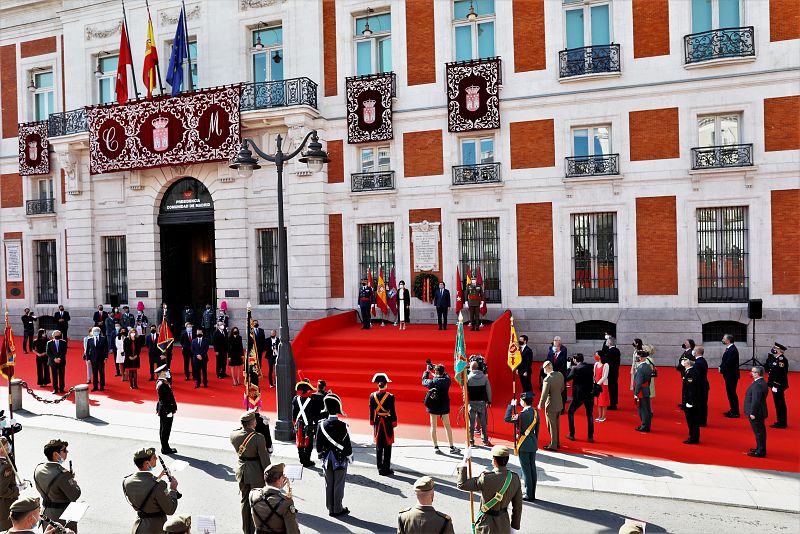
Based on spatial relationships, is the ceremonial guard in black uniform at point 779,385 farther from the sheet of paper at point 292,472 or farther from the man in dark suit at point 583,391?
the sheet of paper at point 292,472

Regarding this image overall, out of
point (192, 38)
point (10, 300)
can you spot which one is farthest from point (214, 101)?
point (10, 300)

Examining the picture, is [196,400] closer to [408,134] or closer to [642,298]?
[408,134]

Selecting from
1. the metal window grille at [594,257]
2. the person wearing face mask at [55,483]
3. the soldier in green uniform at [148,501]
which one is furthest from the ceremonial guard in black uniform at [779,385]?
the person wearing face mask at [55,483]

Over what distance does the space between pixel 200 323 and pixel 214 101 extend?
952 centimetres

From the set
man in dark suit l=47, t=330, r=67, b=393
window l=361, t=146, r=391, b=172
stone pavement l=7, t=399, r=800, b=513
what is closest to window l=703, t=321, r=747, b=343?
stone pavement l=7, t=399, r=800, b=513

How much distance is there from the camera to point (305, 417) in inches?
371

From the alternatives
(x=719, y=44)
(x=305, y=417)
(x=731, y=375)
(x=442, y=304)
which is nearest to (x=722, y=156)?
(x=719, y=44)

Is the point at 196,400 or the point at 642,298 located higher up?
the point at 642,298

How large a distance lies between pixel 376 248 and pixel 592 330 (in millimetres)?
8259

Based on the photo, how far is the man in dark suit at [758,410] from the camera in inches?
389

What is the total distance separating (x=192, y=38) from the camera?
2325cm

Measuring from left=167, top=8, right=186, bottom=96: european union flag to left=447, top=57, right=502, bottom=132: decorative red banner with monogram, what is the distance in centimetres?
1037

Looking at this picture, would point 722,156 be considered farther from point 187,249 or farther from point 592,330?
point 187,249

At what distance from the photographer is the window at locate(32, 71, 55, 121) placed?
86.8ft
